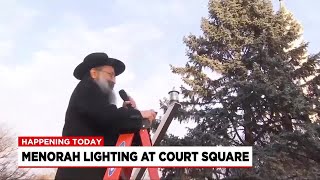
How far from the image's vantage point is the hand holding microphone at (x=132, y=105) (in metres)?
3.95

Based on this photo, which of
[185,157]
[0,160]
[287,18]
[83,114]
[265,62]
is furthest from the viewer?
[0,160]

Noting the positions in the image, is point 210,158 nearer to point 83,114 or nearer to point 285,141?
point 83,114

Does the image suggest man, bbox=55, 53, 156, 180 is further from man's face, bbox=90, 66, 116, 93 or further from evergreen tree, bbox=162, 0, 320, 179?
evergreen tree, bbox=162, 0, 320, 179

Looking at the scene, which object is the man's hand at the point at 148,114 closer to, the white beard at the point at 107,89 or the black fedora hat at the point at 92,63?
the white beard at the point at 107,89

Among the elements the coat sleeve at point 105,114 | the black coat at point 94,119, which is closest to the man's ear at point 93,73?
the black coat at point 94,119

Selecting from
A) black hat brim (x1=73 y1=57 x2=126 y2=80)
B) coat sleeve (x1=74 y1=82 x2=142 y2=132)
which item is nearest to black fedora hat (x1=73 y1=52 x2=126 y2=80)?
black hat brim (x1=73 y1=57 x2=126 y2=80)

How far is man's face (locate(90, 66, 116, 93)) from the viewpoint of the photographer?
4.12m

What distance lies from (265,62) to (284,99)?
3.42ft

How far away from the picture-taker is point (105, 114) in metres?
3.84

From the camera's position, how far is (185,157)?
4.18m

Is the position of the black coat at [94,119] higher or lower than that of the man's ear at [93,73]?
lower

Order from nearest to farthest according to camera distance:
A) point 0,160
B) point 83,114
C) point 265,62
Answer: point 83,114
point 265,62
point 0,160

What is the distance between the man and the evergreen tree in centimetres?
488

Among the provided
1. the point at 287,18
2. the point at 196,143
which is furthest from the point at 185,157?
the point at 287,18
